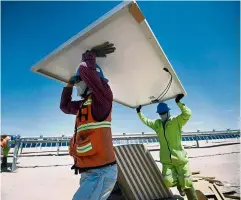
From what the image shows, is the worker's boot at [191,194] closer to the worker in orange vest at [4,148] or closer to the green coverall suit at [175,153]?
the green coverall suit at [175,153]

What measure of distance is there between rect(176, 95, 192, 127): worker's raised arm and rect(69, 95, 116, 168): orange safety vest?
2575 millimetres

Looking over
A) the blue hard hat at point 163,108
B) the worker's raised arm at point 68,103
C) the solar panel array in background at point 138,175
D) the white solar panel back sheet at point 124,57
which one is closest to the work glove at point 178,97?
the white solar panel back sheet at point 124,57

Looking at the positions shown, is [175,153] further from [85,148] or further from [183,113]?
[85,148]

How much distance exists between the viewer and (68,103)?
98.1 inches

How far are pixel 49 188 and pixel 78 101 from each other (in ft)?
12.2

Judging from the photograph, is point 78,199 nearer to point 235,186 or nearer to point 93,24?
point 93,24

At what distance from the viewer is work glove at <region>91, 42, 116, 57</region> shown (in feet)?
8.25

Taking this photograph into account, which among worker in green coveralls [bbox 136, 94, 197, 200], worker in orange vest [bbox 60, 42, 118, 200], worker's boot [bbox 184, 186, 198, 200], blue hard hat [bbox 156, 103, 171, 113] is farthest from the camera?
blue hard hat [bbox 156, 103, 171, 113]

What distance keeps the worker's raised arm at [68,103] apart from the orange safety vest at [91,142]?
1.71 feet

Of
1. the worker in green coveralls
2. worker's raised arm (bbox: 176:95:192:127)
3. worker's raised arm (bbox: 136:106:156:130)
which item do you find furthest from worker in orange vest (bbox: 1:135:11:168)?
worker's raised arm (bbox: 176:95:192:127)

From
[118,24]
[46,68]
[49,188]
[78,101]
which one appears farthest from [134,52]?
[49,188]

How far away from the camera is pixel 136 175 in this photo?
4270 millimetres

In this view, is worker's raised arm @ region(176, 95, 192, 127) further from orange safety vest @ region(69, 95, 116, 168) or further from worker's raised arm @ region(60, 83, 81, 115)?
orange safety vest @ region(69, 95, 116, 168)

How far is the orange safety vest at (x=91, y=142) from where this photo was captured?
1.80m
